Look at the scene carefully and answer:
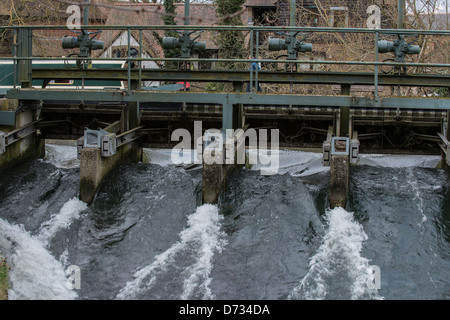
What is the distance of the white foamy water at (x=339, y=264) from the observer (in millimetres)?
6902

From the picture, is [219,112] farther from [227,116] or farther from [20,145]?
[20,145]

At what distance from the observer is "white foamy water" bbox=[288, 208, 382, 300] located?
6902 millimetres

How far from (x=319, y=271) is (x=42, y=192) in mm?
5196

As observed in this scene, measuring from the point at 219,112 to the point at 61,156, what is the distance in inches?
178

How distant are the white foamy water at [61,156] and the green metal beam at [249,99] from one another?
5.83 feet

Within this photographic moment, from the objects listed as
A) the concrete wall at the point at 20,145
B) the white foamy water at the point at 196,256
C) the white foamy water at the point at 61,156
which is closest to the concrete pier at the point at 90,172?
the white foamy water at the point at 196,256

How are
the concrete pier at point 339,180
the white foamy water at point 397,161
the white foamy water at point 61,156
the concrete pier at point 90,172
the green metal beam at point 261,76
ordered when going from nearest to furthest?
the concrete pier at point 339,180 < the concrete pier at point 90,172 < the green metal beam at point 261,76 < the white foamy water at point 61,156 < the white foamy water at point 397,161

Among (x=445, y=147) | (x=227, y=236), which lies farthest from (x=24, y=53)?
(x=445, y=147)

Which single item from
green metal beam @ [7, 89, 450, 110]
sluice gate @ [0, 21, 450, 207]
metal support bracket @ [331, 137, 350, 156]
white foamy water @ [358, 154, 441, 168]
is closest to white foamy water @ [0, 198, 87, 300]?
sluice gate @ [0, 21, 450, 207]

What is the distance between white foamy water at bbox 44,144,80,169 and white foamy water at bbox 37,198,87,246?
2.35 meters

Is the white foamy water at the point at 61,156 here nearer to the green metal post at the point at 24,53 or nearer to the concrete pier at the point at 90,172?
the green metal post at the point at 24,53

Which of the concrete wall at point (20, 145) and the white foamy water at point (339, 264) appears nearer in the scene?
the white foamy water at point (339, 264)

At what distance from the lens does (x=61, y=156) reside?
1356 centimetres
